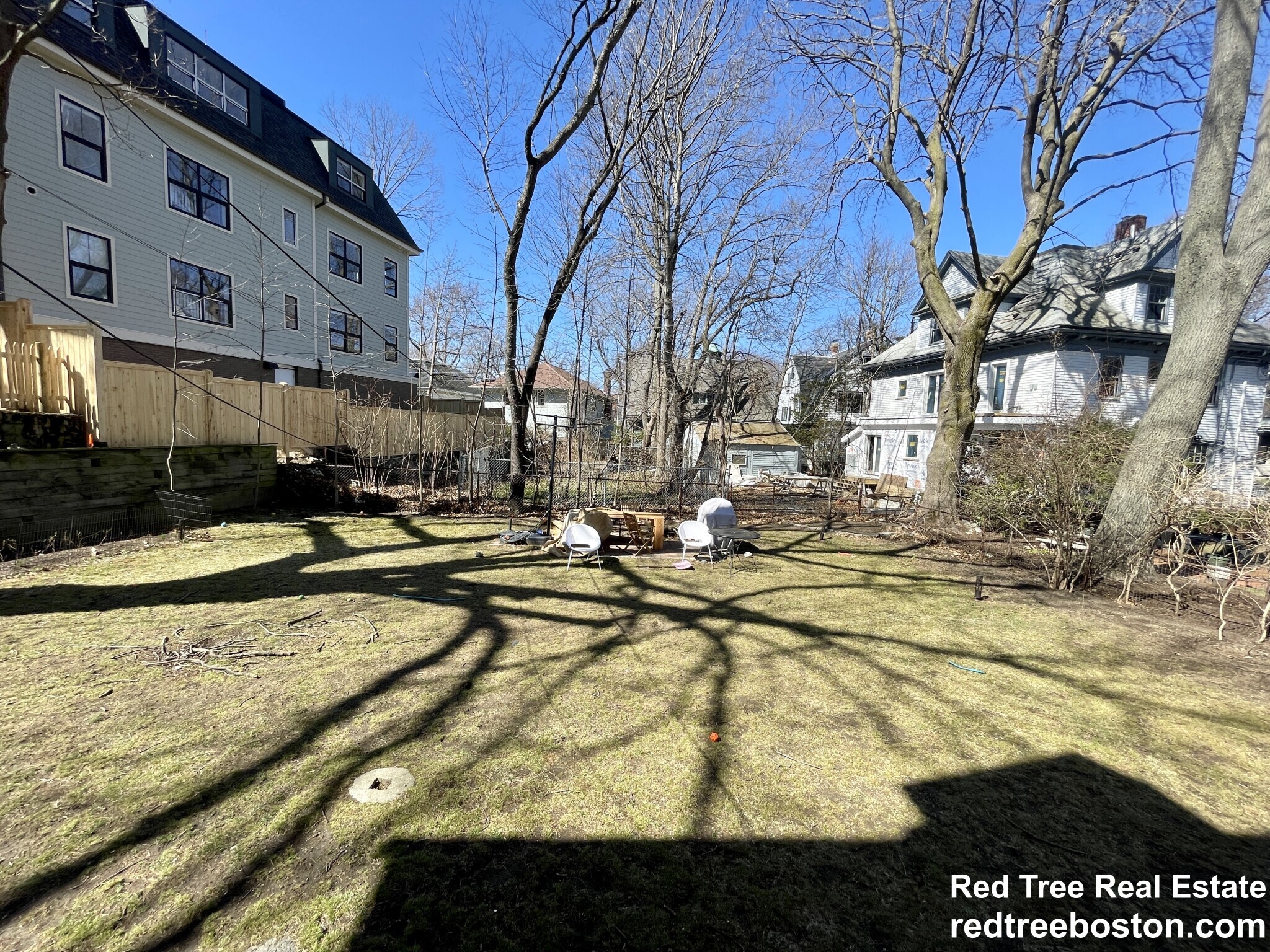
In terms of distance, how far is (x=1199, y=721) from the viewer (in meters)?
3.75

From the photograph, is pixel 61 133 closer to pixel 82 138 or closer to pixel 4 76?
pixel 82 138

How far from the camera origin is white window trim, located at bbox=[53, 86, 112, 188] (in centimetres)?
1066

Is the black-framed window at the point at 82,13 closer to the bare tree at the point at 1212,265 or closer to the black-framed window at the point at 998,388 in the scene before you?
the bare tree at the point at 1212,265

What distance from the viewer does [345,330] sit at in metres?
18.7

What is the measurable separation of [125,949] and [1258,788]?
5.56 m

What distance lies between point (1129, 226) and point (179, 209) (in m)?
32.5

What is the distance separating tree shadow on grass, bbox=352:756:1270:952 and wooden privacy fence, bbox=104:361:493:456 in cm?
947

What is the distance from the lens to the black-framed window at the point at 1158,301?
694 inches

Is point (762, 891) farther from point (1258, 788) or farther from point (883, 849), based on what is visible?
point (1258, 788)

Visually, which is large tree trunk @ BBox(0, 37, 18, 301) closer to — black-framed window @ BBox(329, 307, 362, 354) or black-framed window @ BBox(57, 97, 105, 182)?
black-framed window @ BBox(57, 97, 105, 182)

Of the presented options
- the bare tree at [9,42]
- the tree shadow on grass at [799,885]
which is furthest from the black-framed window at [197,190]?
the tree shadow on grass at [799,885]

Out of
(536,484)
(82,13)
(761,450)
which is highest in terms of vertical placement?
(82,13)

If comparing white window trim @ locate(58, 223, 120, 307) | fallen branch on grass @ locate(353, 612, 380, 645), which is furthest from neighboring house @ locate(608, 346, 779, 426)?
white window trim @ locate(58, 223, 120, 307)

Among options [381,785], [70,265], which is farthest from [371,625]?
[70,265]
